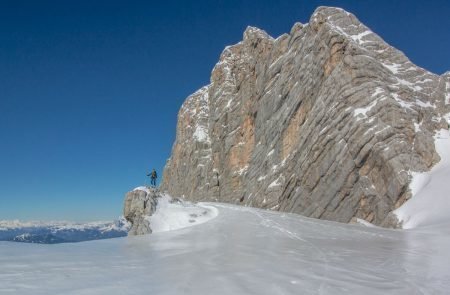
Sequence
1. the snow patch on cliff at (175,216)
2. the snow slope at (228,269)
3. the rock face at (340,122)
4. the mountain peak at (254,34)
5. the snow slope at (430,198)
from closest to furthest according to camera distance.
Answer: the snow slope at (228,269)
the snow slope at (430,198)
the snow patch on cliff at (175,216)
the rock face at (340,122)
the mountain peak at (254,34)

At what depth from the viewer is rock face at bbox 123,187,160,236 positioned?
25047mm

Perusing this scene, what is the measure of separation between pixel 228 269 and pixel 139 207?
19290 millimetres

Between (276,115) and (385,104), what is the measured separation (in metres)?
23.8

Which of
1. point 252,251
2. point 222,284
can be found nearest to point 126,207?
point 252,251

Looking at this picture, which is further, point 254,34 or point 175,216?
point 254,34

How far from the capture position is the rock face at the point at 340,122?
29.3 meters

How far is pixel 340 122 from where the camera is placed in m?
34.2

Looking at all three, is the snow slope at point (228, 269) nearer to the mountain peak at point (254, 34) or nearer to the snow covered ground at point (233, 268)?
the snow covered ground at point (233, 268)

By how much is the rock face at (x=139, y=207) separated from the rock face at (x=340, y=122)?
1449 cm

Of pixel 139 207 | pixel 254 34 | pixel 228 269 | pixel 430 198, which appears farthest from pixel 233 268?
pixel 254 34

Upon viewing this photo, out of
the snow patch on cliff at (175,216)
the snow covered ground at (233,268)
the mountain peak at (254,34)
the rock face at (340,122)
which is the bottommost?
the snow covered ground at (233,268)

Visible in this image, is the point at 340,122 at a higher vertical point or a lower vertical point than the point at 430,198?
higher

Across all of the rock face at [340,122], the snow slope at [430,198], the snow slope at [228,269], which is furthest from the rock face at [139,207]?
the snow slope at [430,198]

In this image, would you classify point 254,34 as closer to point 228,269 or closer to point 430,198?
→ point 430,198
